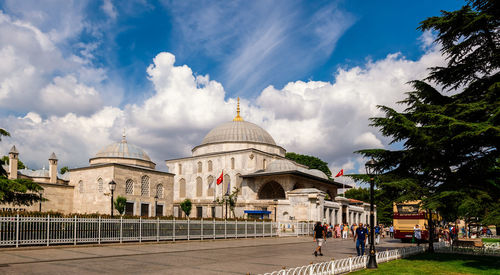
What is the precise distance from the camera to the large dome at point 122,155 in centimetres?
5153

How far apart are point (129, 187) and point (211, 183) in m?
8.83

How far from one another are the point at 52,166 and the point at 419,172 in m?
44.8

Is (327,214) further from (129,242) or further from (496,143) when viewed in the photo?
(496,143)

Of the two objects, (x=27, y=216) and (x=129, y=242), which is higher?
(x=27, y=216)

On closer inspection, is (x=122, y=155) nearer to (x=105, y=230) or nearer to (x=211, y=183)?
(x=211, y=183)

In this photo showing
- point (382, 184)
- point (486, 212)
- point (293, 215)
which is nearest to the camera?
point (486, 212)

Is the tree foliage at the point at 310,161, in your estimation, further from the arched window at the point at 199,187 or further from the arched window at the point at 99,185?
the arched window at the point at 99,185

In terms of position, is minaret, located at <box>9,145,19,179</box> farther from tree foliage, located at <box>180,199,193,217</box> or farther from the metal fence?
the metal fence

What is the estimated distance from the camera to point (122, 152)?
2046 inches

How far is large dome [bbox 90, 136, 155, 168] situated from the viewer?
51531 mm

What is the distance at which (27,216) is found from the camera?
16000 mm

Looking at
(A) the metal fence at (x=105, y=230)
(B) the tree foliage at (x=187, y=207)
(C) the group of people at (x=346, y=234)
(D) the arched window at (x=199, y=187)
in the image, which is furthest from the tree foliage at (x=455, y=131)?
(D) the arched window at (x=199, y=187)

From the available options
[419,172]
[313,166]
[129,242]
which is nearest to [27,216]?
[129,242]

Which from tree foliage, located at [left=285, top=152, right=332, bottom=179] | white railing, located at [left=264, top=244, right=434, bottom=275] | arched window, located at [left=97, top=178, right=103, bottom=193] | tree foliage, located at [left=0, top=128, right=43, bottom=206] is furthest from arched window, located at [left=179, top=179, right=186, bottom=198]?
white railing, located at [left=264, top=244, right=434, bottom=275]
